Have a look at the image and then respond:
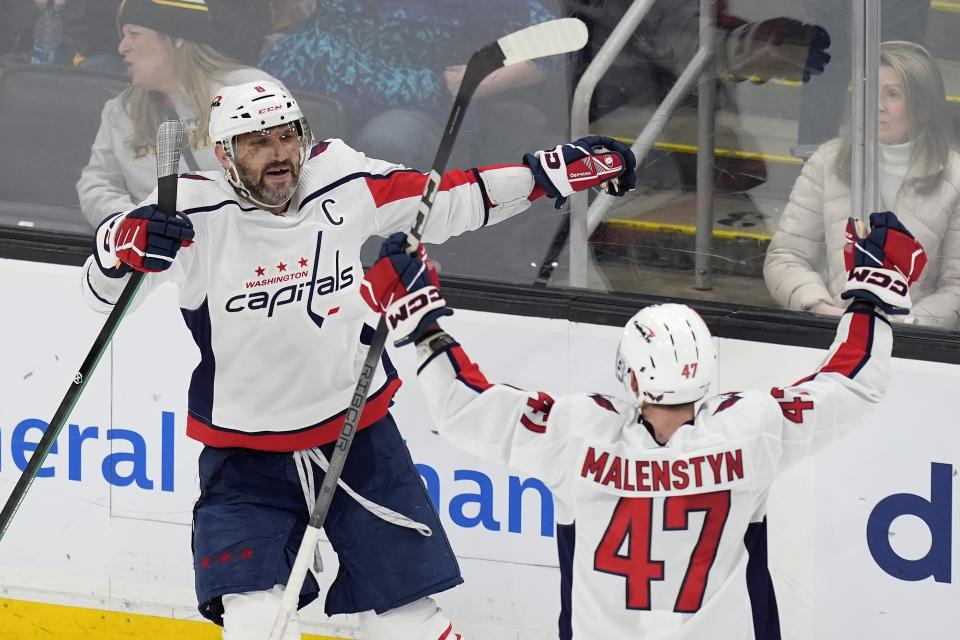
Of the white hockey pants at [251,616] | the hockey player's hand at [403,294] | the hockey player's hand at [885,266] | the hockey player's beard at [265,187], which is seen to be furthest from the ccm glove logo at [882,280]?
the white hockey pants at [251,616]

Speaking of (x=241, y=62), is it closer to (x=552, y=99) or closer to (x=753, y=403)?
(x=552, y=99)

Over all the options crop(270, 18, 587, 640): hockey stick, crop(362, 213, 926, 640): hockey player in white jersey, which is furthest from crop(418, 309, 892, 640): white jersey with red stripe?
crop(270, 18, 587, 640): hockey stick

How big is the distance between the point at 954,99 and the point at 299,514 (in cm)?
145

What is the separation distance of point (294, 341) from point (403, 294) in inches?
20.0

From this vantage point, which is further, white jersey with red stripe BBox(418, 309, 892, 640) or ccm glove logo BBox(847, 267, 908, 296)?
ccm glove logo BBox(847, 267, 908, 296)

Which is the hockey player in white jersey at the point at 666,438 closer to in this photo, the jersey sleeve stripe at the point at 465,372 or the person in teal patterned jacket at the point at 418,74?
the jersey sleeve stripe at the point at 465,372

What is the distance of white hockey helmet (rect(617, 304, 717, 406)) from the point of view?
95.1 inches

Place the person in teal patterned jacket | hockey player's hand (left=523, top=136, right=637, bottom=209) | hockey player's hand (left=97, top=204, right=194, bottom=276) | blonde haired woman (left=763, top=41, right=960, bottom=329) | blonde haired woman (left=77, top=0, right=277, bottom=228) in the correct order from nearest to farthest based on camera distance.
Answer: hockey player's hand (left=97, top=204, right=194, bottom=276)
hockey player's hand (left=523, top=136, right=637, bottom=209)
blonde haired woman (left=763, top=41, right=960, bottom=329)
the person in teal patterned jacket
blonde haired woman (left=77, top=0, right=277, bottom=228)

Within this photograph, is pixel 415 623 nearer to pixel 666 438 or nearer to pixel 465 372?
pixel 465 372

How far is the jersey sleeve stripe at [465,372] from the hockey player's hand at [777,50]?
1.09 meters

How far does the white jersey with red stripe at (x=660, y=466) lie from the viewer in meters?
2.41

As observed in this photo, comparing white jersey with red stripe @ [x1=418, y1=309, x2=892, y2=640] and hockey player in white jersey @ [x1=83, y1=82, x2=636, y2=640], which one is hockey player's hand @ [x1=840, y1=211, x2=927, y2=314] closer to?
white jersey with red stripe @ [x1=418, y1=309, x2=892, y2=640]

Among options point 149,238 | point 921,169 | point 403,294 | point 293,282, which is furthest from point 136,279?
point 921,169

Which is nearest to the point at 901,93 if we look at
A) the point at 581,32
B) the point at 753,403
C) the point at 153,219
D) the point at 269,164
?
the point at 581,32
